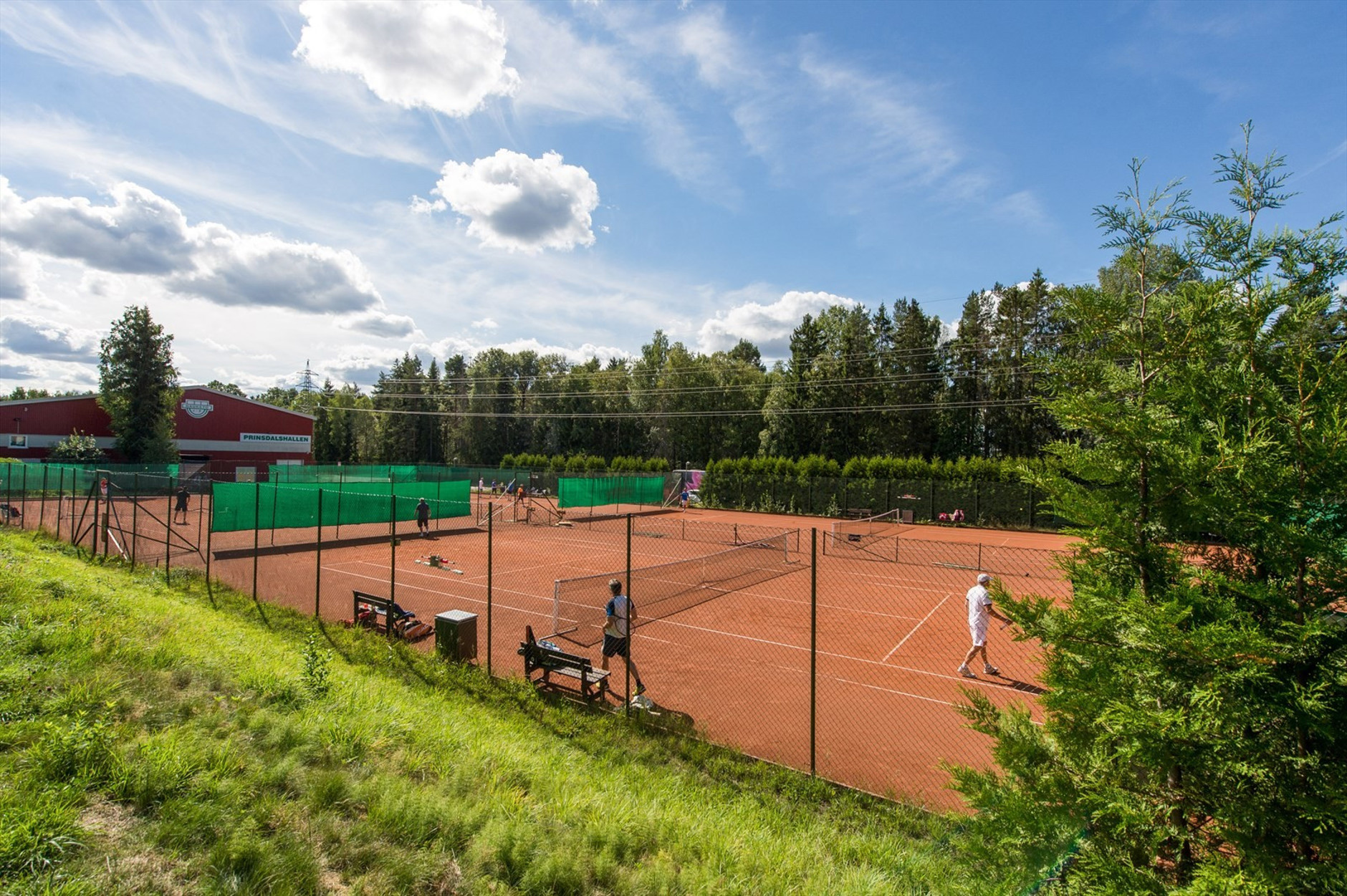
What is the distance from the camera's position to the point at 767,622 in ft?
46.2

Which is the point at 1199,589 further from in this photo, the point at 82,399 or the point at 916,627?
the point at 82,399

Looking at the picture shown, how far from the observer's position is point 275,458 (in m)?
61.1

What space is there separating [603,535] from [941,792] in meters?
23.5

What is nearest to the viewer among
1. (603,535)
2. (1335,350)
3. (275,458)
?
(1335,350)

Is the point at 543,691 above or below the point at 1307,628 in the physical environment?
below

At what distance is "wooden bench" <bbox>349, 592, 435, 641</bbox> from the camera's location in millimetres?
11711

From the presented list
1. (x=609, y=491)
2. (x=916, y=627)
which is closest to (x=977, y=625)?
(x=916, y=627)

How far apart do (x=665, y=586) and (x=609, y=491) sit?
2690 centimetres

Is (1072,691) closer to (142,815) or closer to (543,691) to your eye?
(142,815)

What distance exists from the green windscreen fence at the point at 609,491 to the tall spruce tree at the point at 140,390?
37.2 m

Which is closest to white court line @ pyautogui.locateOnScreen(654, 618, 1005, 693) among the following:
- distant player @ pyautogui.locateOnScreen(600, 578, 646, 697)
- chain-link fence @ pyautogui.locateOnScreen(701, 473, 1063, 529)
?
distant player @ pyautogui.locateOnScreen(600, 578, 646, 697)

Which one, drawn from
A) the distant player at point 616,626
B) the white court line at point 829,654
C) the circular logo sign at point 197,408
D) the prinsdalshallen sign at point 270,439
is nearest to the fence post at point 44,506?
the white court line at point 829,654

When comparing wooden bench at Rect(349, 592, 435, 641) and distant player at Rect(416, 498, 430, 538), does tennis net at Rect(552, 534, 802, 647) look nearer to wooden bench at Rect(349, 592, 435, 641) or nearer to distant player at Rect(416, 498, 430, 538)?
wooden bench at Rect(349, 592, 435, 641)

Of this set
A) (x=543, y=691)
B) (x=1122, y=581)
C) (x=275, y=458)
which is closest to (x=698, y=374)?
(x=275, y=458)
